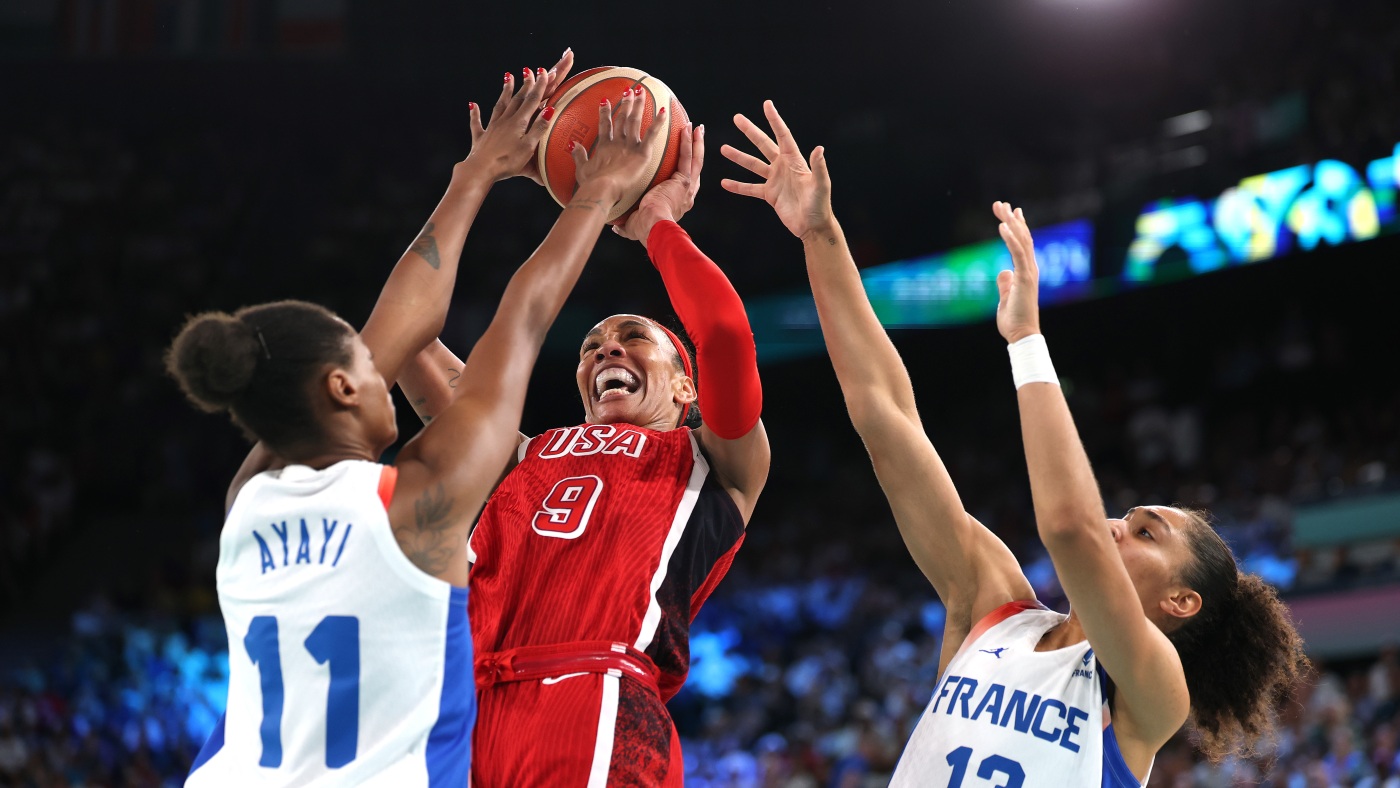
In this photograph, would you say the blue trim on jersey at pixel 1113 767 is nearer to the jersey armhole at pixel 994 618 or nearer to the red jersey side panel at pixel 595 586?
the jersey armhole at pixel 994 618

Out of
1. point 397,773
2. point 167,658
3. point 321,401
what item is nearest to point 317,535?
point 321,401

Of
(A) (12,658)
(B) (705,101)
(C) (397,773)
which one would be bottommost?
(A) (12,658)

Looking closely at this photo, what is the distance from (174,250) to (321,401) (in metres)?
17.4

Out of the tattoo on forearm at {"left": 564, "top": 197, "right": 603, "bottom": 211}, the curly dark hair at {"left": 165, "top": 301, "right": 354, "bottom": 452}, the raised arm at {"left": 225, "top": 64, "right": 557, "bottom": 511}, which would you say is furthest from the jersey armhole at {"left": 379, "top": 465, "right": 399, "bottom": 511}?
the tattoo on forearm at {"left": 564, "top": 197, "right": 603, "bottom": 211}

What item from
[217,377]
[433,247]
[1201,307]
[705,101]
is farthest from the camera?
[705,101]

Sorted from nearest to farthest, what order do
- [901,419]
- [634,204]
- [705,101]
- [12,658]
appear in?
[901,419] < [634,204] < [12,658] < [705,101]

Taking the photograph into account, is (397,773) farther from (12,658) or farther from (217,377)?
(12,658)

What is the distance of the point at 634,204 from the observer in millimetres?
3637

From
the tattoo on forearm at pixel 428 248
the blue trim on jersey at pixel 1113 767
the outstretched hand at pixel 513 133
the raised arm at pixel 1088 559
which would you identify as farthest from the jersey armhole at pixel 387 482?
the blue trim on jersey at pixel 1113 767

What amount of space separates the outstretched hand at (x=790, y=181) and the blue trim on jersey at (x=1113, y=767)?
1429 millimetres

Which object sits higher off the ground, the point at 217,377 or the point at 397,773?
the point at 217,377

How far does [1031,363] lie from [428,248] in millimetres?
1319

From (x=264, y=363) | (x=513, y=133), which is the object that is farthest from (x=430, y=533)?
(x=513, y=133)

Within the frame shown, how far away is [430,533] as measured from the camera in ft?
7.73
